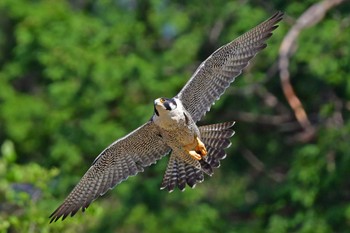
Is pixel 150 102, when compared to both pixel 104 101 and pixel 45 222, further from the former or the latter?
pixel 45 222

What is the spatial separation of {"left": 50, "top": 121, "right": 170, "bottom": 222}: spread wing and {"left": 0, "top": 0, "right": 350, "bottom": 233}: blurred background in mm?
3181

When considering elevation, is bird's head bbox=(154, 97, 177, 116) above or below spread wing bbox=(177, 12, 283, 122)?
above

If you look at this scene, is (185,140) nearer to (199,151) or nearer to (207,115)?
(199,151)

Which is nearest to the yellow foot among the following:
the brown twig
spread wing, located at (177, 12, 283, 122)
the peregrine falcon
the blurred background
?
the peregrine falcon

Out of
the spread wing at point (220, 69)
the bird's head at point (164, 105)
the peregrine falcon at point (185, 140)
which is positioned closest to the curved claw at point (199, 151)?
the peregrine falcon at point (185, 140)

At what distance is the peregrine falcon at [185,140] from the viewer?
8938 millimetres

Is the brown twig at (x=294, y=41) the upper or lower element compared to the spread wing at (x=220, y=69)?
lower

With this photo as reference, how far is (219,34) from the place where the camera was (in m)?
15.2

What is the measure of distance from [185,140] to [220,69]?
0.70 metres

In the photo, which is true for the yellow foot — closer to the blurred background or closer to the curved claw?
the curved claw

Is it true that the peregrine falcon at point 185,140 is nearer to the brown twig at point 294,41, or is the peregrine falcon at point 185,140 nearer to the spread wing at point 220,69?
the spread wing at point 220,69

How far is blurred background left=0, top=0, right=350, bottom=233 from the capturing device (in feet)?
43.7

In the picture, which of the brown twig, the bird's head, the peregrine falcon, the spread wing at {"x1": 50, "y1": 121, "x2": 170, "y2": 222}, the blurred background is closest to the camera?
the bird's head

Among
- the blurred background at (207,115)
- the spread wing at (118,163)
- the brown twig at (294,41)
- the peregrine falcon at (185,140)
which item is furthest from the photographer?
the blurred background at (207,115)
